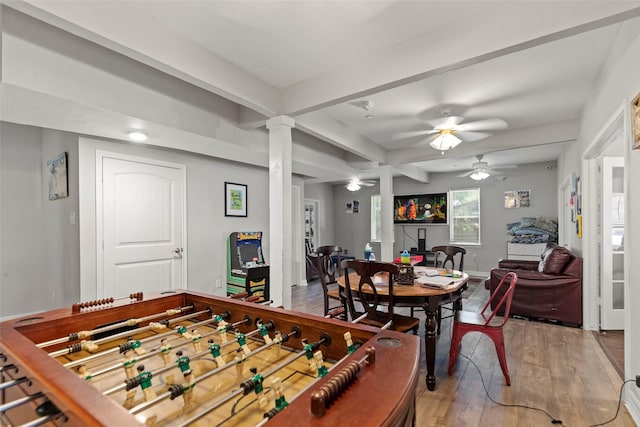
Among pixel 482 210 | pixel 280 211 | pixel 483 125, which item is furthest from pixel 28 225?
pixel 482 210

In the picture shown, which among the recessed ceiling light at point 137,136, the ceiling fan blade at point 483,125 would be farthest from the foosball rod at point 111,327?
the ceiling fan blade at point 483,125

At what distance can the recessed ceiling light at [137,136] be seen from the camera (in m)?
3.03

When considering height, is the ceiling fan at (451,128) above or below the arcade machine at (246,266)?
above

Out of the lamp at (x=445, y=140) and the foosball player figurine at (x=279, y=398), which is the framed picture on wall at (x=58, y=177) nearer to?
the foosball player figurine at (x=279, y=398)

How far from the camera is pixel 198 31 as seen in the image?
205 centimetres

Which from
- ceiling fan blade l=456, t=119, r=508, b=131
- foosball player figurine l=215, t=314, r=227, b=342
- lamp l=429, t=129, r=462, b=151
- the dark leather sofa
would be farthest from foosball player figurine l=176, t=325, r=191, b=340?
the dark leather sofa

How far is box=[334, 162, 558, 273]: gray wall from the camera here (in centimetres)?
620

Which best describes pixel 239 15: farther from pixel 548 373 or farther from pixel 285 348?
pixel 548 373

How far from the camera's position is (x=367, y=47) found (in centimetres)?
225

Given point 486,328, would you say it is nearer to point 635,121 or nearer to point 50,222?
point 635,121

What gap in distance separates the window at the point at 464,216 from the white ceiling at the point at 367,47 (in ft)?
12.3

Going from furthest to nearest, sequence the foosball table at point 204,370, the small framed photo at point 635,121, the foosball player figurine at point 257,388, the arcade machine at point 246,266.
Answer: the arcade machine at point 246,266
the small framed photo at point 635,121
the foosball player figurine at point 257,388
the foosball table at point 204,370

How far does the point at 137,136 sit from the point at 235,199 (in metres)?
1.83

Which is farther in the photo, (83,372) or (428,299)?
(428,299)
